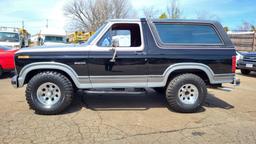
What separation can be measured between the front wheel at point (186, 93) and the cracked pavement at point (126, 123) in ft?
0.60

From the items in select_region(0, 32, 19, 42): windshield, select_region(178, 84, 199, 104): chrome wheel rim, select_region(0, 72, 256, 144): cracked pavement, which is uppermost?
select_region(0, 32, 19, 42): windshield

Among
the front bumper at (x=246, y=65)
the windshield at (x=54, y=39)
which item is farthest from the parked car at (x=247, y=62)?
the windshield at (x=54, y=39)

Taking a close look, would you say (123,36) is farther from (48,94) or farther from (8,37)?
(8,37)

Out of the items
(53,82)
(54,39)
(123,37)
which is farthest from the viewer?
(54,39)

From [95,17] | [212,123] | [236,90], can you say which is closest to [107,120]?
[212,123]

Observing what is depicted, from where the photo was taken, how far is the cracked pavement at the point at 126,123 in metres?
4.15

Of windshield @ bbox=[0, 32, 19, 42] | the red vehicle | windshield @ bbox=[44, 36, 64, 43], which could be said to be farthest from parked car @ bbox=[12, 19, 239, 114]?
windshield @ bbox=[44, 36, 64, 43]

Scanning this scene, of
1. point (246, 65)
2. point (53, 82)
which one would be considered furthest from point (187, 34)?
point (246, 65)

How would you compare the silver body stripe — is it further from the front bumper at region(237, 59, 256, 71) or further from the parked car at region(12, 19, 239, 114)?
the front bumper at region(237, 59, 256, 71)

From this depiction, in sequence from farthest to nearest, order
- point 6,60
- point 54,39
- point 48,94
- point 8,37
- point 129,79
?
point 54,39 < point 8,37 < point 6,60 < point 129,79 < point 48,94

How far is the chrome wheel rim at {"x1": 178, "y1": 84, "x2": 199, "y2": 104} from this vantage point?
18.7 ft

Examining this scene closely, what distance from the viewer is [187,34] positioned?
574 centimetres

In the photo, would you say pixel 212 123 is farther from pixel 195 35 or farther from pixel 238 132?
pixel 195 35

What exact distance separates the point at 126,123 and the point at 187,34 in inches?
94.4
